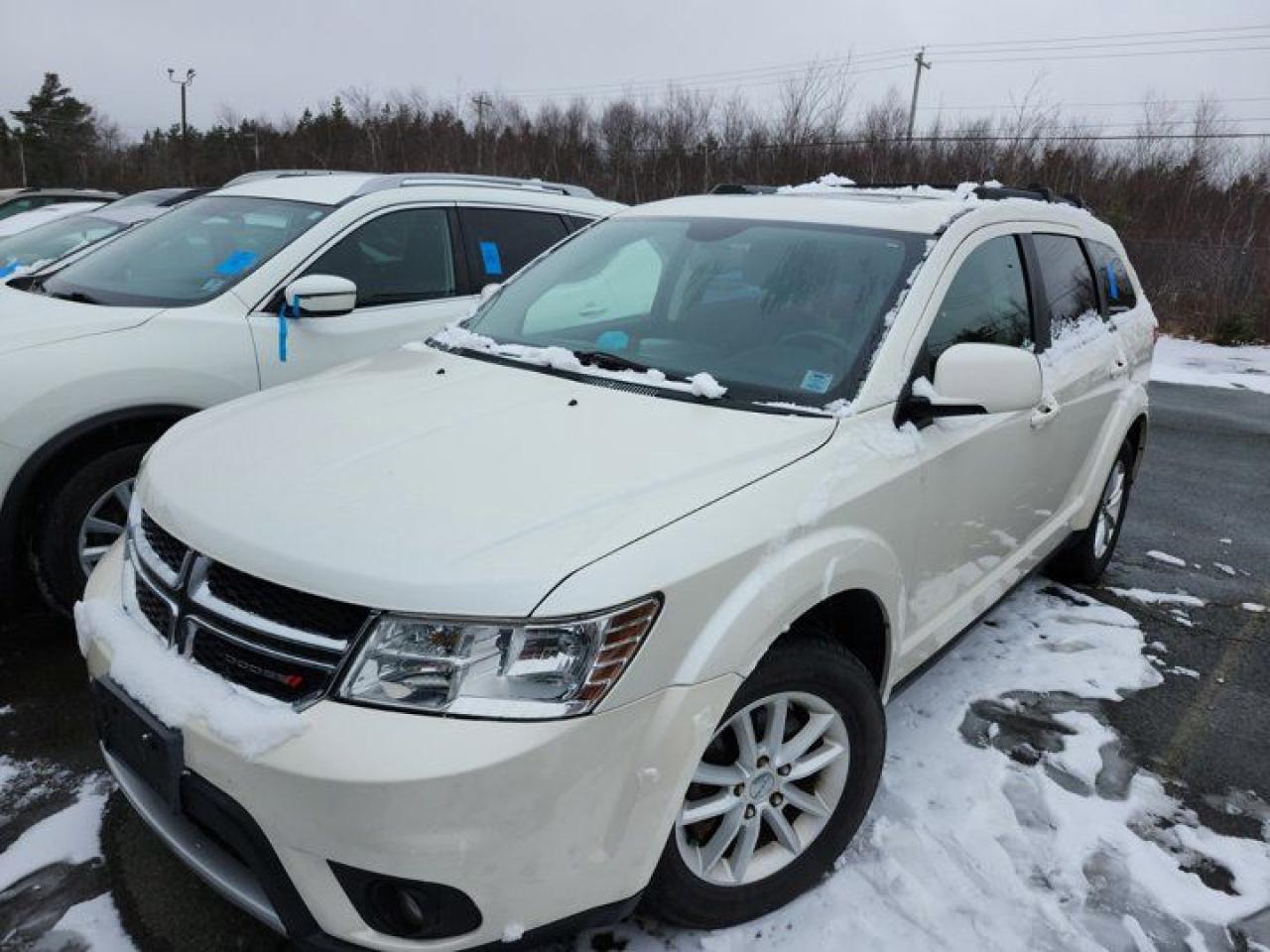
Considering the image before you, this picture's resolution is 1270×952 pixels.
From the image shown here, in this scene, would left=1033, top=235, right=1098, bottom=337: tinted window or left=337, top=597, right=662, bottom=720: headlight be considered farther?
left=1033, top=235, right=1098, bottom=337: tinted window

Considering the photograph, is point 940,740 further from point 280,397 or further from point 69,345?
point 69,345

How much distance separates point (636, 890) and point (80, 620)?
59.4 inches

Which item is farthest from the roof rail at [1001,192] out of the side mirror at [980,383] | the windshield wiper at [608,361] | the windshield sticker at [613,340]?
the windshield wiper at [608,361]

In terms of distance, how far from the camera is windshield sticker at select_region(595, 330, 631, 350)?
2904 millimetres

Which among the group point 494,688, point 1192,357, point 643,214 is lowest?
point 1192,357

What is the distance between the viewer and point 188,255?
4207 millimetres

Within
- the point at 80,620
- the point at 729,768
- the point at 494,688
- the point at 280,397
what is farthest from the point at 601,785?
the point at 280,397

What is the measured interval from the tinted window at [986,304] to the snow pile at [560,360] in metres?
0.65

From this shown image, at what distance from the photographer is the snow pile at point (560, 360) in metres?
2.54

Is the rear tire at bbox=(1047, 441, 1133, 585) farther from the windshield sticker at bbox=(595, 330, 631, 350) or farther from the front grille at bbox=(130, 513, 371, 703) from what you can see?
the front grille at bbox=(130, 513, 371, 703)

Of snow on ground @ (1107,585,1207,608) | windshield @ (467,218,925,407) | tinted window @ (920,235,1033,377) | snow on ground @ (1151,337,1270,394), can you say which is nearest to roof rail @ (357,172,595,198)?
windshield @ (467,218,925,407)

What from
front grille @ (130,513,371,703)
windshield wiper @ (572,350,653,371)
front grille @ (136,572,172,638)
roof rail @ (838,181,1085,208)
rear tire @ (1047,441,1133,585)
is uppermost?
roof rail @ (838,181,1085,208)

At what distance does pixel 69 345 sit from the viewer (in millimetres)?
3398

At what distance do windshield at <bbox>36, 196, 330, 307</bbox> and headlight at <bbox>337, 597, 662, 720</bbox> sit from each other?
2.72 meters
